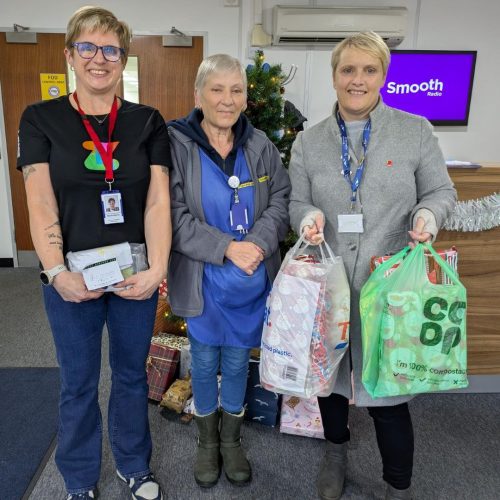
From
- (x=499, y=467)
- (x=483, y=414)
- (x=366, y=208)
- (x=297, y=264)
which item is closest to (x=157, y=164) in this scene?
(x=297, y=264)

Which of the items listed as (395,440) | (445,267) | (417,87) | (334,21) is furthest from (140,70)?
→ (395,440)

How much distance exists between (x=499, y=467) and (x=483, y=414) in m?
0.39

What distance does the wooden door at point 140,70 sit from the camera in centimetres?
413

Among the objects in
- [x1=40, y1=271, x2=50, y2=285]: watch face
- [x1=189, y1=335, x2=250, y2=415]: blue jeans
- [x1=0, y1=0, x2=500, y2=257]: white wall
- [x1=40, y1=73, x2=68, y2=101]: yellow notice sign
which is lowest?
[x1=189, y1=335, x2=250, y2=415]: blue jeans

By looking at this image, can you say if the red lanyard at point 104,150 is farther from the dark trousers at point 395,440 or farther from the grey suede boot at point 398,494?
the grey suede boot at point 398,494

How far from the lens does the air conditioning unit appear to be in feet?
13.0


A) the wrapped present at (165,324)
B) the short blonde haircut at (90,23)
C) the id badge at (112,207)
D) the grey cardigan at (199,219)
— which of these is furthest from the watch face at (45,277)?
the wrapped present at (165,324)

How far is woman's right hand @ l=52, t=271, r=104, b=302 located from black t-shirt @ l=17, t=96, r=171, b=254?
0.09m

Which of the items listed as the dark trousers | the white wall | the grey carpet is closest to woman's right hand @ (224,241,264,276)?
the dark trousers

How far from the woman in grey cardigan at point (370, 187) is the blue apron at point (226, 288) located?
0.74 feet

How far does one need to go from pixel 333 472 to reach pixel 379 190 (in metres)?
1.07

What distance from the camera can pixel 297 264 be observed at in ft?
4.67

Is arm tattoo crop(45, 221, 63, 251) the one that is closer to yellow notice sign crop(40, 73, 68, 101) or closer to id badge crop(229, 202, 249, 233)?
id badge crop(229, 202, 249, 233)

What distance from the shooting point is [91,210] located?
1331 mm
